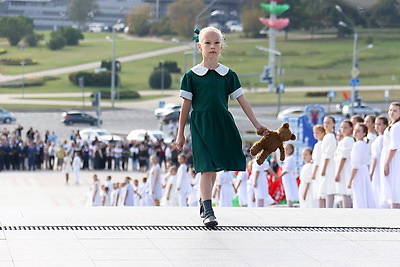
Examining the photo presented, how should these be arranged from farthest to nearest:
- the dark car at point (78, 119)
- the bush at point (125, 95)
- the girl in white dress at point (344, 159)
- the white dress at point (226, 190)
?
the bush at point (125, 95)
the dark car at point (78, 119)
the white dress at point (226, 190)
the girl in white dress at point (344, 159)

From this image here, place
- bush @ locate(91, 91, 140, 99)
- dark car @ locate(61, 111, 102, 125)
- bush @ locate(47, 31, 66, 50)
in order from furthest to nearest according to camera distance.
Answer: bush @ locate(47, 31, 66, 50), bush @ locate(91, 91, 140, 99), dark car @ locate(61, 111, 102, 125)

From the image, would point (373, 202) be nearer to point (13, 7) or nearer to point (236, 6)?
point (13, 7)

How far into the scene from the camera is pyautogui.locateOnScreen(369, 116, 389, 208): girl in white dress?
13312 mm

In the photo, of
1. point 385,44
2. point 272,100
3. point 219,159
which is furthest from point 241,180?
point 385,44

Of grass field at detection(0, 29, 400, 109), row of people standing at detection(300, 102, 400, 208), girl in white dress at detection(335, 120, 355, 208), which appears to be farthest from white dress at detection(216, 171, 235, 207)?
grass field at detection(0, 29, 400, 109)

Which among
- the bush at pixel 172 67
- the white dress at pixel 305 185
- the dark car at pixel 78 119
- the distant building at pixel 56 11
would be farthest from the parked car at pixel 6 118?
the white dress at pixel 305 185

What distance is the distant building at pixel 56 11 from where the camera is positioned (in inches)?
3994

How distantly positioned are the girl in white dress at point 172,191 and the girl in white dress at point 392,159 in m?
8.74

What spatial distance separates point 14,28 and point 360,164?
8294 cm

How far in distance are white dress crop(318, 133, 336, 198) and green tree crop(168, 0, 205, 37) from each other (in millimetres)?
91489

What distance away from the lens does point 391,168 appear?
1285 cm

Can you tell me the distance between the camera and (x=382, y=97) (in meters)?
84.9

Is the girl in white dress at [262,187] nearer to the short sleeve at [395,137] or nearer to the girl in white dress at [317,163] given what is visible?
the girl in white dress at [317,163]

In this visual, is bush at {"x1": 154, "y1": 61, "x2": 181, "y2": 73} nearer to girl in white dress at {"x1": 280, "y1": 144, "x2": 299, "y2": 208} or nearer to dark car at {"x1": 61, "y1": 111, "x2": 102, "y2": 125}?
dark car at {"x1": 61, "y1": 111, "x2": 102, "y2": 125}
